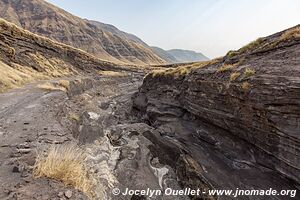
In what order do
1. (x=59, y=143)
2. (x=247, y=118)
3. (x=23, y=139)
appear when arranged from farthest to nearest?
1. (x=247, y=118)
2. (x=59, y=143)
3. (x=23, y=139)

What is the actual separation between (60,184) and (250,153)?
10.00 metres

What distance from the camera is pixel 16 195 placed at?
599 cm

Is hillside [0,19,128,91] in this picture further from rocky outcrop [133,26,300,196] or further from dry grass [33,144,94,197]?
dry grass [33,144,94,197]

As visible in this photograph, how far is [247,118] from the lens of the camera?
12742mm

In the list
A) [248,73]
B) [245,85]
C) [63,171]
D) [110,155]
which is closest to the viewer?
[63,171]

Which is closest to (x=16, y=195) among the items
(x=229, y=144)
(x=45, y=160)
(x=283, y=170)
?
(x=45, y=160)

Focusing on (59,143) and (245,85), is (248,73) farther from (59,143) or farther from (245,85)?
(59,143)

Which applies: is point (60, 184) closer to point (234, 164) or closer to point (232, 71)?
point (234, 164)

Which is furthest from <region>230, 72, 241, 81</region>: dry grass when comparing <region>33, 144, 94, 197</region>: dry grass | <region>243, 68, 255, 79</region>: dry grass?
<region>33, 144, 94, 197</region>: dry grass

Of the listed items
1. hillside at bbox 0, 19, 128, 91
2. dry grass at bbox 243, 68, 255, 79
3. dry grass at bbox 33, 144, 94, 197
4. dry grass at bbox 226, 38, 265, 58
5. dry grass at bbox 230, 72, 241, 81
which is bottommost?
hillside at bbox 0, 19, 128, 91

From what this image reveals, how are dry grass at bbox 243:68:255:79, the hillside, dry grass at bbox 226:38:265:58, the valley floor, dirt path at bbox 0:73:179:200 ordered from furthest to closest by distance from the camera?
1. the hillside
2. dry grass at bbox 226:38:265:58
3. dry grass at bbox 243:68:255:79
4. the valley floor
5. dirt path at bbox 0:73:179:200

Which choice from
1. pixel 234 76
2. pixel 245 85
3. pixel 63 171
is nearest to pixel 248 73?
pixel 245 85

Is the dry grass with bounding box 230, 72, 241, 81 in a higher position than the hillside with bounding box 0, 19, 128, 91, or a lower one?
higher

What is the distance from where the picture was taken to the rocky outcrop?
10375 millimetres
